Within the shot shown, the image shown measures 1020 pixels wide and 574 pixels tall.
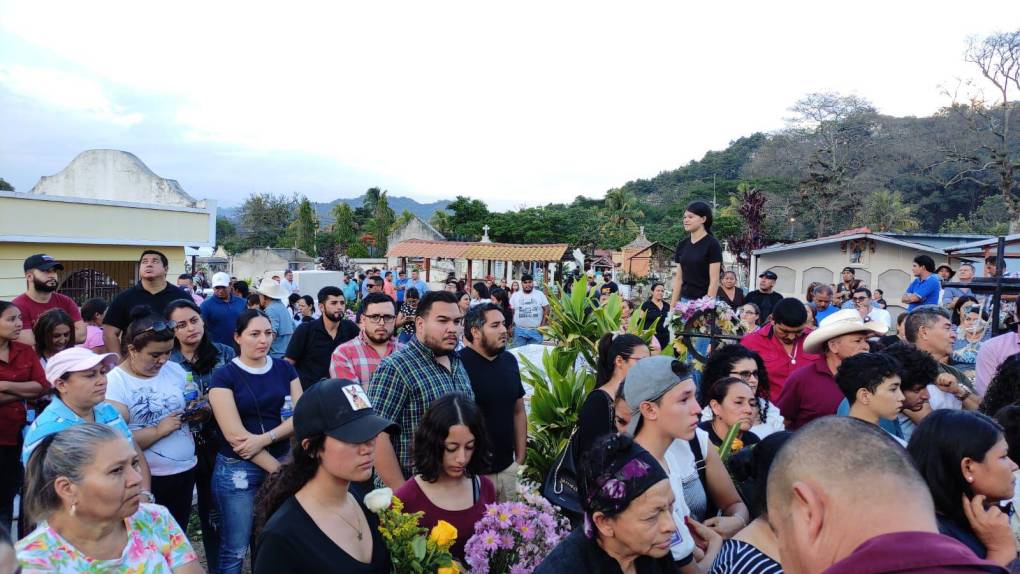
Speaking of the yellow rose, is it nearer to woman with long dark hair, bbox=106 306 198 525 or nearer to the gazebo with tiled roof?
woman with long dark hair, bbox=106 306 198 525

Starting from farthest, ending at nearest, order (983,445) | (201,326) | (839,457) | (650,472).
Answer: (201,326), (983,445), (650,472), (839,457)

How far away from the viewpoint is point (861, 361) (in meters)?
3.76

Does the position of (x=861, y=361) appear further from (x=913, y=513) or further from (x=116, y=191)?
(x=116, y=191)

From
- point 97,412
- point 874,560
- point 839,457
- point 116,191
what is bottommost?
point 97,412

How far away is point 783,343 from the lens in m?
5.27

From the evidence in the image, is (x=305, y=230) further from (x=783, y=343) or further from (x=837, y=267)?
(x=783, y=343)

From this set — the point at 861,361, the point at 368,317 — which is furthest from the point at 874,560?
the point at 368,317

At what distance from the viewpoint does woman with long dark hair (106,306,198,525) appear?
155 inches

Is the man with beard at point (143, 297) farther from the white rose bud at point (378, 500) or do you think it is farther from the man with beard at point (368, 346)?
the white rose bud at point (378, 500)

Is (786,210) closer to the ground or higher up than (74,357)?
higher up

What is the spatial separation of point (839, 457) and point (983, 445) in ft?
4.68

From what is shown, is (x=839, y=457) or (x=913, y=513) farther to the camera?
(x=839, y=457)

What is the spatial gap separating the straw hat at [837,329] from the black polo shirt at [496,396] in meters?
2.05

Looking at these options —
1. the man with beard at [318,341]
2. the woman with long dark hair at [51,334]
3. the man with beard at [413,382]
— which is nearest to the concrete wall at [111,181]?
the man with beard at [318,341]
